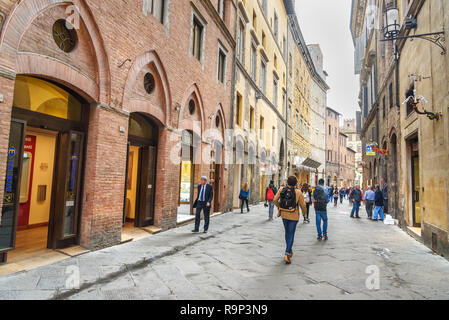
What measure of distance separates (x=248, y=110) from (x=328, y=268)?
43.0 feet

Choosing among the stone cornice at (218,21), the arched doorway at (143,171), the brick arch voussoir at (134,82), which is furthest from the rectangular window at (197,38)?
the arched doorway at (143,171)

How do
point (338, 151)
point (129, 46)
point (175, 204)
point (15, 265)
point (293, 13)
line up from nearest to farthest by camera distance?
point (15, 265) → point (129, 46) → point (175, 204) → point (293, 13) → point (338, 151)

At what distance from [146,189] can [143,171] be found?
1.69 feet

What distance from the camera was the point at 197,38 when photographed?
11.5 metres

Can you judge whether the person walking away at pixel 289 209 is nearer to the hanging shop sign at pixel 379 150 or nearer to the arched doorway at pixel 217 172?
the arched doorway at pixel 217 172

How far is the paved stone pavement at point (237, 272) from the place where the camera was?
13.8ft

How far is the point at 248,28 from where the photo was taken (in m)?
17.7

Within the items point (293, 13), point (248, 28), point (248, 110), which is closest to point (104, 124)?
point (248, 110)

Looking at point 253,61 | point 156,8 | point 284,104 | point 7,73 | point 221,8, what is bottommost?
point 7,73

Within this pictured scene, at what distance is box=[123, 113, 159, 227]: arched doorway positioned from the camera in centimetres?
878

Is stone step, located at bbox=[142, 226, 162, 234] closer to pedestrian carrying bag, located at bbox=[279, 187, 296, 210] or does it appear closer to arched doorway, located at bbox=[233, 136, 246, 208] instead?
pedestrian carrying bag, located at bbox=[279, 187, 296, 210]

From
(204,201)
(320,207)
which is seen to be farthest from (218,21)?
(320,207)

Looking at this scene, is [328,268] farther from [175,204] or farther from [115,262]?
[175,204]

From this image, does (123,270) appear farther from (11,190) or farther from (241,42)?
(241,42)
